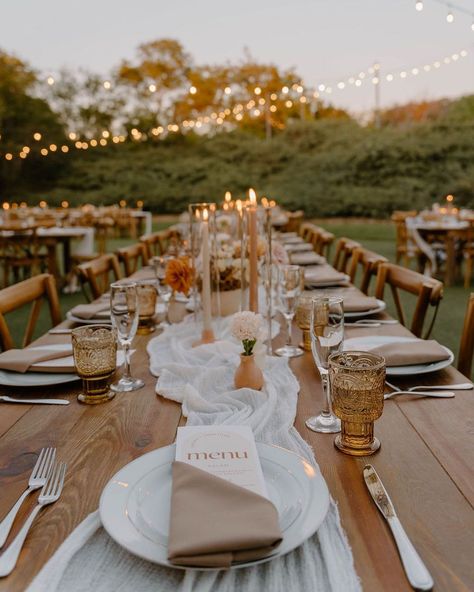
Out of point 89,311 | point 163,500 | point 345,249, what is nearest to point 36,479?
point 163,500

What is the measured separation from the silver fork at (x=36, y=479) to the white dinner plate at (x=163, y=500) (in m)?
0.11

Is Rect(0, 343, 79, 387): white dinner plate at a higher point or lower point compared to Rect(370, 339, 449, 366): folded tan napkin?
lower

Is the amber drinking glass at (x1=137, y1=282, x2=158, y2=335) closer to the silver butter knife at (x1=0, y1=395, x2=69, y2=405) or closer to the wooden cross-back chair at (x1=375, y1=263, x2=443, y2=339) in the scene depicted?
the silver butter knife at (x1=0, y1=395, x2=69, y2=405)

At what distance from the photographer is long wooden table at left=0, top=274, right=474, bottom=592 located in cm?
60

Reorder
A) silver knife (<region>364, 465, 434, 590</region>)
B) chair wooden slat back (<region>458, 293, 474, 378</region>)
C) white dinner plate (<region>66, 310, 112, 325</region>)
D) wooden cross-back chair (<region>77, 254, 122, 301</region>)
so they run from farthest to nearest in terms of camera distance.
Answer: wooden cross-back chair (<region>77, 254, 122, 301</region>) → white dinner plate (<region>66, 310, 112, 325</region>) → chair wooden slat back (<region>458, 293, 474, 378</region>) → silver knife (<region>364, 465, 434, 590</region>)

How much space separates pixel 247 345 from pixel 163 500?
448mm

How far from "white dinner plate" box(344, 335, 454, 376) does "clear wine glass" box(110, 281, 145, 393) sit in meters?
0.50

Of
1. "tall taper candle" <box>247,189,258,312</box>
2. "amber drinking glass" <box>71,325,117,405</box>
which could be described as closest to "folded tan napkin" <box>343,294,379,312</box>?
"tall taper candle" <box>247,189,258,312</box>

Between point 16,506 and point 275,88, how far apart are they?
61.6ft

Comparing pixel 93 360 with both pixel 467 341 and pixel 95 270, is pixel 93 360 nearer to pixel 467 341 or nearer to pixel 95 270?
pixel 467 341

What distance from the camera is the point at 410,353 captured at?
1.20 meters

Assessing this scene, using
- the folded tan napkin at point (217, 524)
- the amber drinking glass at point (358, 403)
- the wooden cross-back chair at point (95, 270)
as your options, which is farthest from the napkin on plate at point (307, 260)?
the folded tan napkin at point (217, 524)

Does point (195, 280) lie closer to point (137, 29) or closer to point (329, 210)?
point (329, 210)

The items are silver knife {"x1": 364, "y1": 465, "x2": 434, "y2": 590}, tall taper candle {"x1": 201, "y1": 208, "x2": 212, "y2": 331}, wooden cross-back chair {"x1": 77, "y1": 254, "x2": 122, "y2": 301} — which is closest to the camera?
silver knife {"x1": 364, "y1": 465, "x2": 434, "y2": 590}
